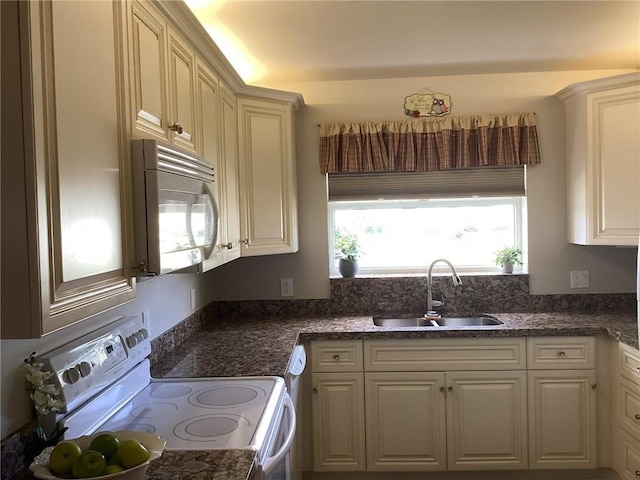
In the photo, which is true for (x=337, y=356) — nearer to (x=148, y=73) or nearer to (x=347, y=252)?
(x=347, y=252)

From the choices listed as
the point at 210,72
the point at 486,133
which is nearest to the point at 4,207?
the point at 210,72

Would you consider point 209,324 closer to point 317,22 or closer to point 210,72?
point 210,72

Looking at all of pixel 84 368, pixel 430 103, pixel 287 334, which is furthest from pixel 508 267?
pixel 84 368

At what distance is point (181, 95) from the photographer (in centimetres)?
189

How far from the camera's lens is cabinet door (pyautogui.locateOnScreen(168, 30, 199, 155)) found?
5.86ft

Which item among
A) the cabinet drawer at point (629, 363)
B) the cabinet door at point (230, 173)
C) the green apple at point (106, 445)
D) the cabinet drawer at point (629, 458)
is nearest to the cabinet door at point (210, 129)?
the cabinet door at point (230, 173)

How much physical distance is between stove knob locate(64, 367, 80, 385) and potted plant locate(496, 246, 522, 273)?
2669 mm

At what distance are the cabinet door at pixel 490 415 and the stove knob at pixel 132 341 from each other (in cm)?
169

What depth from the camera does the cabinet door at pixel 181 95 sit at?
1787 millimetres

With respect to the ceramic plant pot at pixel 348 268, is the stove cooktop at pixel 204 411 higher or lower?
lower

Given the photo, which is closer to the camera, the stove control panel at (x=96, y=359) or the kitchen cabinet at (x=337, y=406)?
the stove control panel at (x=96, y=359)

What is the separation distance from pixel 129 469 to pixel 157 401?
72 centimetres

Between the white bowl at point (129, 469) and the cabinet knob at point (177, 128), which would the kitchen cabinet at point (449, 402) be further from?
the white bowl at point (129, 469)

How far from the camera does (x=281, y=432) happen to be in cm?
180
